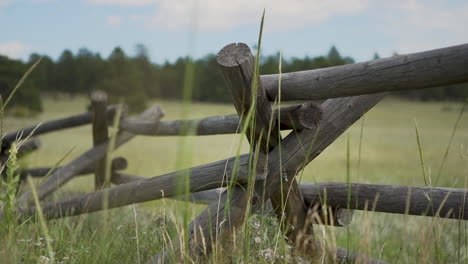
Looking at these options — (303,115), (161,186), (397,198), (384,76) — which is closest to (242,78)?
(303,115)

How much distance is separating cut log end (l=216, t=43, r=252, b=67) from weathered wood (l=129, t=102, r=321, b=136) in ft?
0.90

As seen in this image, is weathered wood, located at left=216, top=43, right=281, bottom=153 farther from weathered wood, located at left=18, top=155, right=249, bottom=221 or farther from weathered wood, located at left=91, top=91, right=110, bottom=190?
weathered wood, located at left=91, top=91, right=110, bottom=190

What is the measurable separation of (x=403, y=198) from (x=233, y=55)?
106 centimetres

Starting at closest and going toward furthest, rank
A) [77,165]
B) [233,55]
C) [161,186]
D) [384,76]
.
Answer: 1. [384,76]
2. [233,55]
3. [161,186]
4. [77,165]

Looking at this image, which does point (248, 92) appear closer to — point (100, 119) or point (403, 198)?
point (403, 198)

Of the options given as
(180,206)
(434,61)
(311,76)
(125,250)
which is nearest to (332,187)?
(311,76)

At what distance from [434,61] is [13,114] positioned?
18.1 m

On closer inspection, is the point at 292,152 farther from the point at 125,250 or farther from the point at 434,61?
the point at 125,250

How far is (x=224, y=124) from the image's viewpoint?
311 centimetres

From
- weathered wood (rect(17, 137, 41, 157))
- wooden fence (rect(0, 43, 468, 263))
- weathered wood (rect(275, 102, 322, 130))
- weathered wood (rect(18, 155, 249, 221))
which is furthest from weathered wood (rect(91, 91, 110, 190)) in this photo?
weathered wood (rect(275, 102, 322, 130))

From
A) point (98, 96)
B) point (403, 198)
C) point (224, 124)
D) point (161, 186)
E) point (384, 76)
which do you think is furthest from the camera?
point (98, 96)

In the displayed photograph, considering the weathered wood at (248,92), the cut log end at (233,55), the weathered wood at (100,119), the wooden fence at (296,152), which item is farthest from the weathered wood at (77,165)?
the cut log end at (233,55)

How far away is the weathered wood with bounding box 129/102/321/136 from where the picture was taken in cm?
201

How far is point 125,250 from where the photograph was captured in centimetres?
231
